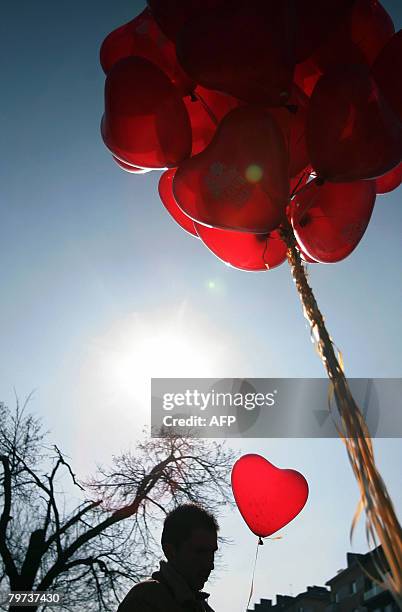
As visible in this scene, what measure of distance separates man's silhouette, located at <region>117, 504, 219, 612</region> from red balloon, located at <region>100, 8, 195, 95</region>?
1.58 meters

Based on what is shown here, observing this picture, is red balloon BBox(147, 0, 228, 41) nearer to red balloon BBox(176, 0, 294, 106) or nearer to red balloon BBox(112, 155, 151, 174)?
red balloon BBox(176, 0, 294, 106)

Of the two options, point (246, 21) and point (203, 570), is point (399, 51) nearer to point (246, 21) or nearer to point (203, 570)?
point (246, 21)

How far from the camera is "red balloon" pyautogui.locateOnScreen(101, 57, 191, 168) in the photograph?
6.19 ft

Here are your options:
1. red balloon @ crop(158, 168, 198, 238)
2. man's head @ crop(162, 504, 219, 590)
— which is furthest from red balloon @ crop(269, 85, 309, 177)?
man's head @ crop(162, 504, 219, 590)

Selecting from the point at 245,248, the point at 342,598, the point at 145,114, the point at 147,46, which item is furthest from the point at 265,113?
the point at 342,598

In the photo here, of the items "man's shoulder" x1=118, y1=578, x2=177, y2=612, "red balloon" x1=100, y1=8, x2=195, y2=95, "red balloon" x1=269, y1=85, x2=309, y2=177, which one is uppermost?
"red balloon" x1=100, y1=8, x2=195, y2=95

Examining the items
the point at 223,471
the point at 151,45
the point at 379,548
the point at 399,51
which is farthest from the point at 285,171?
the point at 223,471

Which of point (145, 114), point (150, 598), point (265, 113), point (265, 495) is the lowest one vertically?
point (150, 598)

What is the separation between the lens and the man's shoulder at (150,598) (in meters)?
1.45

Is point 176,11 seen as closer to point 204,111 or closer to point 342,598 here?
point 204,111

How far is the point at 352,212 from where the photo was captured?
6.61ft

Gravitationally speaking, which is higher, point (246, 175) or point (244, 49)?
point (244, 49)

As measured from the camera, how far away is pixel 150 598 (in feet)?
4.82

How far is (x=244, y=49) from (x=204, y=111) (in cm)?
49
